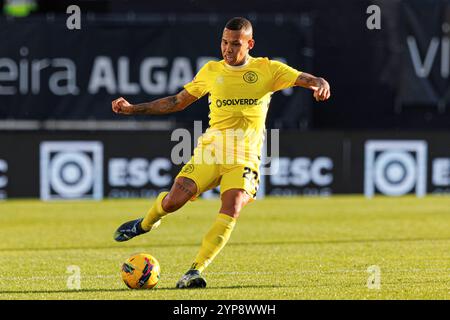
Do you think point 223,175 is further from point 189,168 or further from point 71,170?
point 71,170

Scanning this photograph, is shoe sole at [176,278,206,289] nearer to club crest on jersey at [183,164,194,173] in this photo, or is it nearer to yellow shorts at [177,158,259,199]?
yellow shorts at [177,158,259,199]

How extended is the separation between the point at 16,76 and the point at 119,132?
7.21 ft

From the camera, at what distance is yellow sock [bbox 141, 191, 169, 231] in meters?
9.33

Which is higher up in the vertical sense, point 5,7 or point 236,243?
point 5,7

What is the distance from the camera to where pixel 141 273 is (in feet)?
28.0

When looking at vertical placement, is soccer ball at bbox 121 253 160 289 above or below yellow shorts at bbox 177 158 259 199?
below

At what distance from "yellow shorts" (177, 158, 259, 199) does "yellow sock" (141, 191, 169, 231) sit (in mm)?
376

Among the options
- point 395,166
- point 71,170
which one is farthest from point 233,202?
point 395,166

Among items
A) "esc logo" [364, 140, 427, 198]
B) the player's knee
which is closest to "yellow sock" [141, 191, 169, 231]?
the player's knee

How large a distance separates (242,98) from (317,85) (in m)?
0.66

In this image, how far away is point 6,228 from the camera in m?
15.0

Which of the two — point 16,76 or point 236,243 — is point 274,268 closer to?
point 236,243

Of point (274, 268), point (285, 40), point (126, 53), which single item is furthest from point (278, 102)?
point (274, 268)

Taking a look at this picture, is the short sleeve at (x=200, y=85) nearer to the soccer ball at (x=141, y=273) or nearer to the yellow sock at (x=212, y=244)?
the yellow sock at (x=212, y=244)
